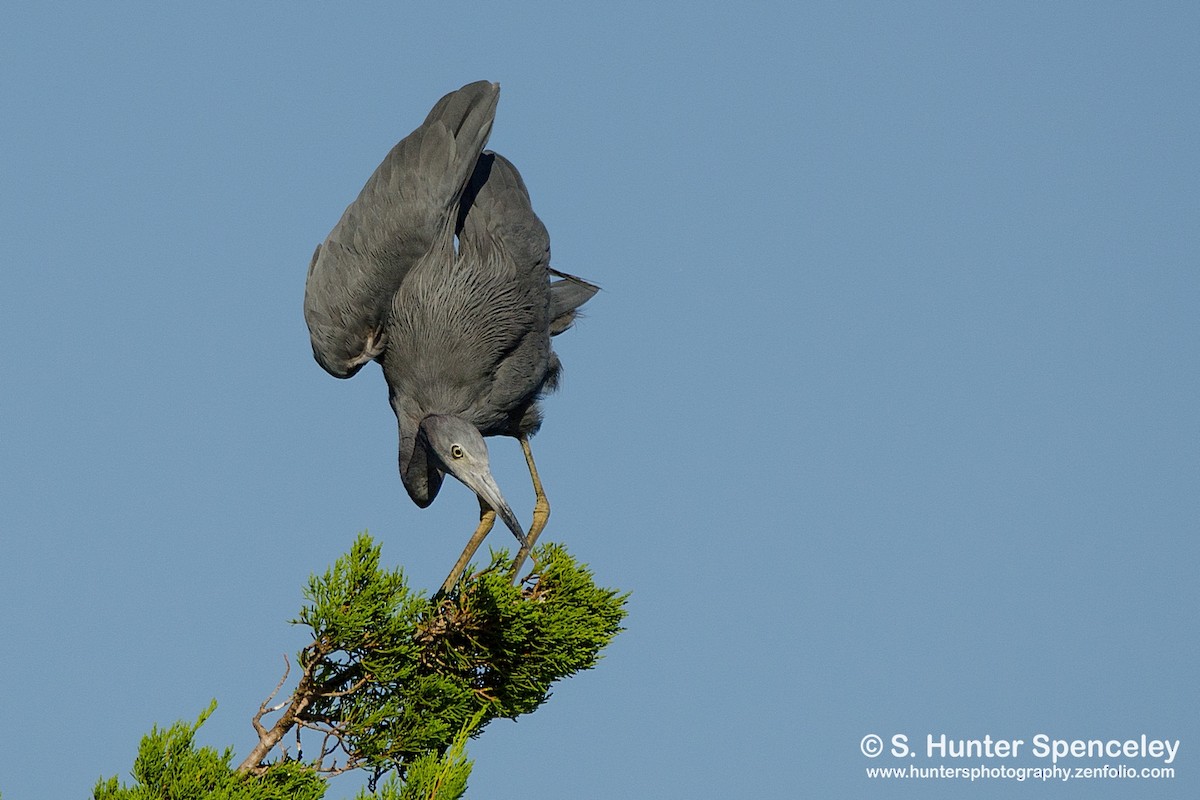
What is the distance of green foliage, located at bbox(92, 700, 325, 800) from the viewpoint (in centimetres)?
637

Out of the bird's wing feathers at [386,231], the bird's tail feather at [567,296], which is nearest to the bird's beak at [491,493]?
the bird's wing feathers at [386,231]

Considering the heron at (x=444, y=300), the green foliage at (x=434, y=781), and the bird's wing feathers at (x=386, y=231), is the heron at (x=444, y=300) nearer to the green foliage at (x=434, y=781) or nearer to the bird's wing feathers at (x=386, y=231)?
the bird's wing feathers at (x=386, y=231)

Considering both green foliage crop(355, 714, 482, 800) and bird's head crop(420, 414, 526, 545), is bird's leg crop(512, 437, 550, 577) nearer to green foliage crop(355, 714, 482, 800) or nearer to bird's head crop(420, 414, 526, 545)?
bird's head crop(420, 414, 526, 545)

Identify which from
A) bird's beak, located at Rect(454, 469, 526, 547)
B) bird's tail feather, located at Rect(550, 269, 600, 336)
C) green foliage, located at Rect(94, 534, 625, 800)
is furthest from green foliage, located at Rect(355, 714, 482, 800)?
bird's tail feather, located at Rect(550, 269, 600, 336)

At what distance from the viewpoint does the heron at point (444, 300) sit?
28.1 ft

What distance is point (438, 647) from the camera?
7211 mm

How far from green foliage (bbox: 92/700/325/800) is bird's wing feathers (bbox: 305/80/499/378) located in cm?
288

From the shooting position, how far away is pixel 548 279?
9.20 m

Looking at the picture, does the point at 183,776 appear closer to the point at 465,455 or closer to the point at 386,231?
the point at 465,455

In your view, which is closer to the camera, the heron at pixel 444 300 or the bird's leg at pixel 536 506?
the heron at pixel 444 300

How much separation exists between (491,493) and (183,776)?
2.40 metres

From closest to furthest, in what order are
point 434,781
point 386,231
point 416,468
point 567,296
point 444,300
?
point 434,781 < point 444,300 < point 386,231 < point 416,468 < point 567,296

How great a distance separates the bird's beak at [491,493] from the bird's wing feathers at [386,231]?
1126mm

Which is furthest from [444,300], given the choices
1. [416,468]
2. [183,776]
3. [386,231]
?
[183,776]
